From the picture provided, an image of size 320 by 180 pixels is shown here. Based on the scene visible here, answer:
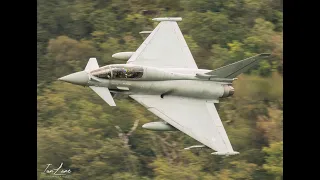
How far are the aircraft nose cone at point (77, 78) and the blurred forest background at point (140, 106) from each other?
8.65 feet

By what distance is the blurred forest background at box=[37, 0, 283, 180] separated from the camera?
27500 millimetres

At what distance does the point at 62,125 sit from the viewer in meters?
28.0

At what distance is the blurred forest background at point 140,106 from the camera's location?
27.5m

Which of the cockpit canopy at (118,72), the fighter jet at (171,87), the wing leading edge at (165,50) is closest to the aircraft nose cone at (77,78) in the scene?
the fighter jet at (171,87)

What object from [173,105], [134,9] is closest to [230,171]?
[173,105]

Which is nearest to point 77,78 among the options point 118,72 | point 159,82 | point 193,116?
point 118,72

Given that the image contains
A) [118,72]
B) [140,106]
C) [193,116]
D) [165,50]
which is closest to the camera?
[118,72]

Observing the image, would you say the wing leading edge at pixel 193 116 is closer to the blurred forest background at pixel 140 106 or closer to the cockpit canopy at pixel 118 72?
the cockpit canopy at pixel 118 72

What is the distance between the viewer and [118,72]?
84.8ft

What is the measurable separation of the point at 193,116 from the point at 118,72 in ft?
8.83

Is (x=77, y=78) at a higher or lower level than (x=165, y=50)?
lower

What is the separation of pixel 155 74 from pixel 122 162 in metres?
3.23
